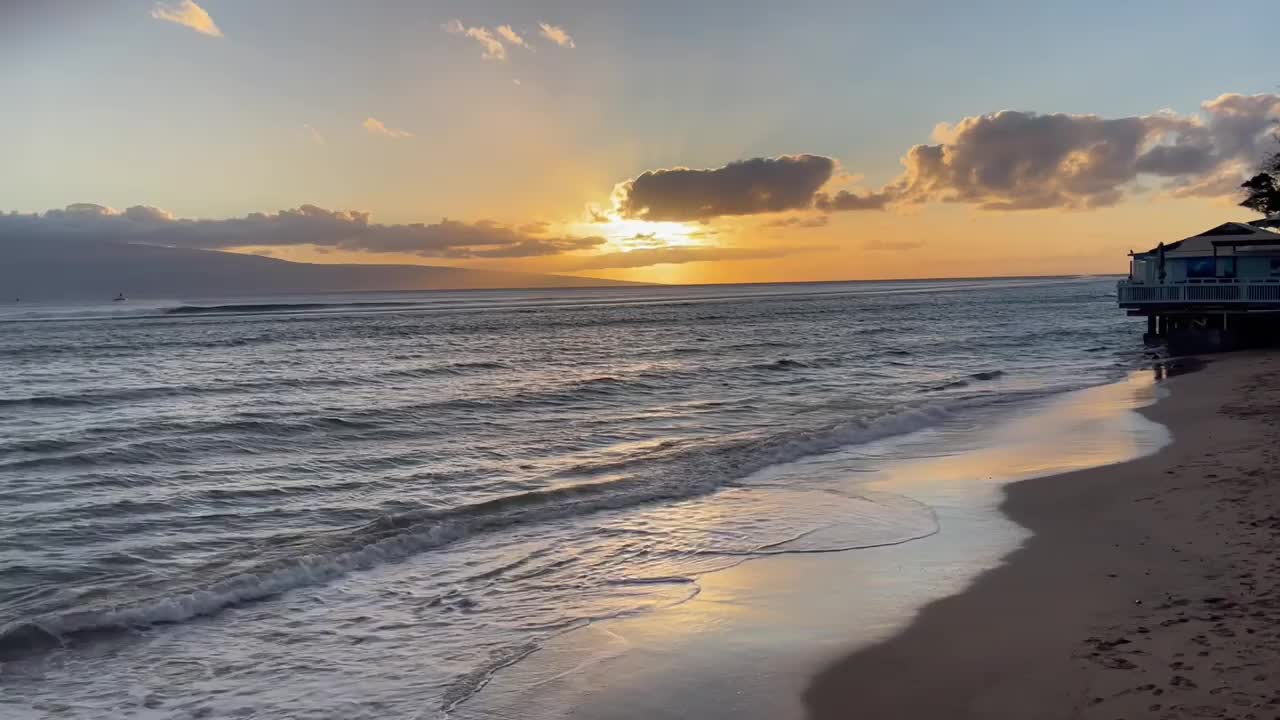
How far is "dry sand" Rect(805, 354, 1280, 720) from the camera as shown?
5.97 m

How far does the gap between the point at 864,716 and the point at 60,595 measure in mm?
8563

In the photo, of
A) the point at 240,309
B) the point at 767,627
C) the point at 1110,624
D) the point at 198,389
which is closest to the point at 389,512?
the point at 767,627

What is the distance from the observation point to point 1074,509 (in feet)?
38.6

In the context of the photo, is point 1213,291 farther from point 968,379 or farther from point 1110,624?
point 1110,624

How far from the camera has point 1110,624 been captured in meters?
7.32

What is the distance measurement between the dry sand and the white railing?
26.5 metres

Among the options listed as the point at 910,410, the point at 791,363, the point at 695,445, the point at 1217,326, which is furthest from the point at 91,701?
the point at 1217,326

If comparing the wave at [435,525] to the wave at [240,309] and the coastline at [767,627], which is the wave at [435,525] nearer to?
the coastline at [767,627]

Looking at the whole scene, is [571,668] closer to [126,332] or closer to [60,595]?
[60,595]

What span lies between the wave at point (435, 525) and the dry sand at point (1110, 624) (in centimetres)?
551

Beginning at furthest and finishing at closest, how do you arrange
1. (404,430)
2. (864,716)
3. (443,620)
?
(404,430) < (443,620) < (864,716)

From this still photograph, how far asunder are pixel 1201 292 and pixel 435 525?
33980mm

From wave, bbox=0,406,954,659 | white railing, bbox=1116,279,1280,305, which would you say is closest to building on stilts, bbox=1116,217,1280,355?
white railing, bbox=1116,279,1280,305

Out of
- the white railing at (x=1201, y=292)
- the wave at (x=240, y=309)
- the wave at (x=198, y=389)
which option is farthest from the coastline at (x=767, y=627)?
the wave at (x=240, y=309)
